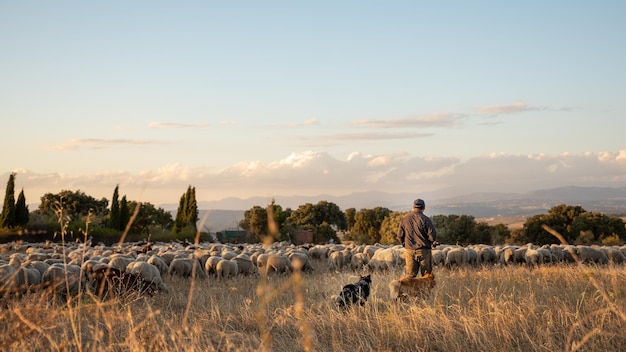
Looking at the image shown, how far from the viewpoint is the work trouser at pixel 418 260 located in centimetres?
1432

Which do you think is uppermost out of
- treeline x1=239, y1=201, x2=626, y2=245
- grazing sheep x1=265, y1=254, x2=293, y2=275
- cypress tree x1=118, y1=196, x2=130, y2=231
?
cypress tree x1=118, y1=196, x2=130, y2=231

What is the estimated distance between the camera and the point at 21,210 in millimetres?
47250

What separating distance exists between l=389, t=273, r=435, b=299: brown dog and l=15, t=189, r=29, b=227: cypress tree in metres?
42.2

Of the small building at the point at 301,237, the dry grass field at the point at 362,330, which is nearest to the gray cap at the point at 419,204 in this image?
the dry grass field at the point at 362,330

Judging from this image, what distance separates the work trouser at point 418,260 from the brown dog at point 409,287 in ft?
5.32

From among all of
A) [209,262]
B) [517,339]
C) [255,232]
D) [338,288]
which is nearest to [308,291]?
[338,288]

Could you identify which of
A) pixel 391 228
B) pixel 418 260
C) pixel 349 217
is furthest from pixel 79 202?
pixel 418 260

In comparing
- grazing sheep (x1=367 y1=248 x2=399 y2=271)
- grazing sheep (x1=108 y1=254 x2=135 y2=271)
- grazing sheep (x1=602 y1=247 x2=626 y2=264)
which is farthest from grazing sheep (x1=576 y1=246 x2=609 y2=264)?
grazing sheep (x1=108 y1=254 x2=135 y2=271)

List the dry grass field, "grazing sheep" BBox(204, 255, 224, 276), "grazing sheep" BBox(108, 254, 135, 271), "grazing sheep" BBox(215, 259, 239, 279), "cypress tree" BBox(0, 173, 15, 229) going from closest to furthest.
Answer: the dry grass field < "grazing sheep" BBox(108, 254, 135, 271) < "grazing sheep" BBox(215, 259, 239, 279) < "grazing sheep" BBox(204, 255, 224, 276) < "cypress tree" BBox(0, 173, 15, 229)

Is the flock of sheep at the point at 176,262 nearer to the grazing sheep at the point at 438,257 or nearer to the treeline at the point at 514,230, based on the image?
the grazing sheep at the point at 438,257

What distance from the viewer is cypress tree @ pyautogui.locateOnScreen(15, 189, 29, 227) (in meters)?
47.0

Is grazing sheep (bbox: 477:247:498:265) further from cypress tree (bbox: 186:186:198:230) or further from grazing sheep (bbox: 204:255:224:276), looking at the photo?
cypress tree (bbox: 186:186:198:230)

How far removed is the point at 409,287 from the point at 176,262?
11411mm

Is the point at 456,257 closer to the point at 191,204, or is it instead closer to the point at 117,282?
the point at 117,282
